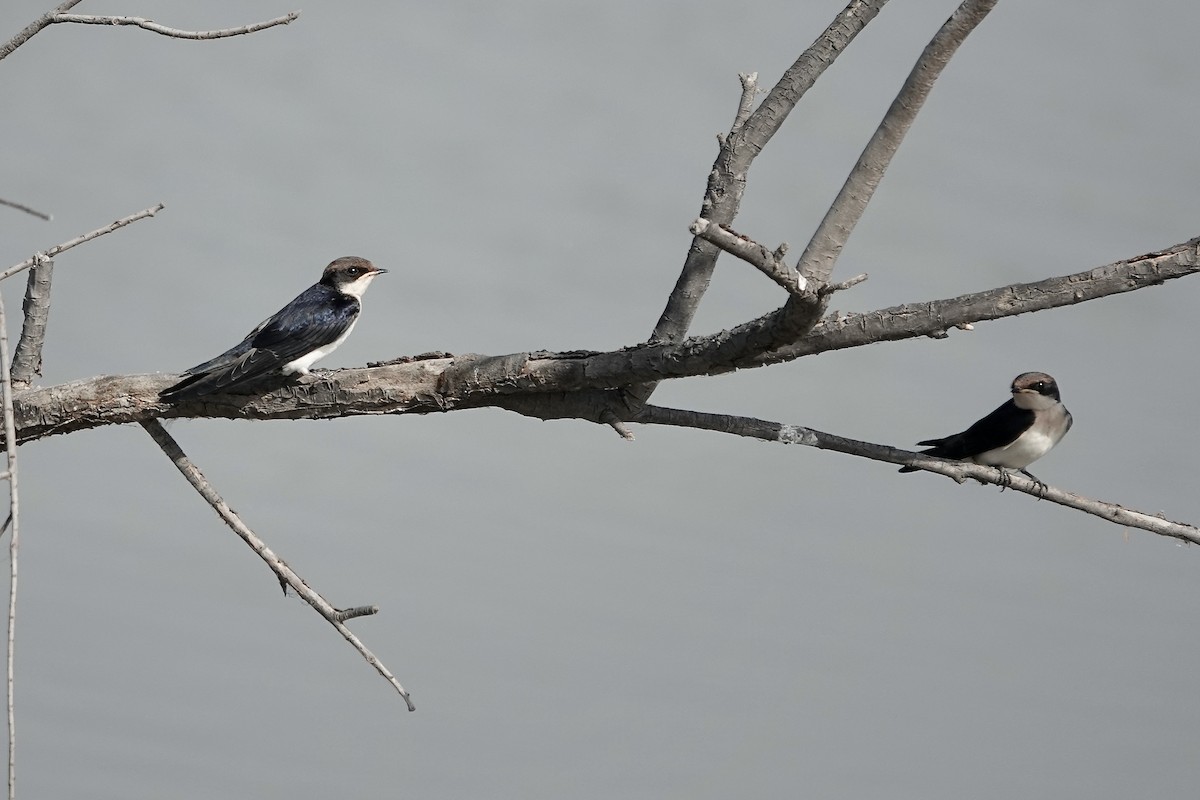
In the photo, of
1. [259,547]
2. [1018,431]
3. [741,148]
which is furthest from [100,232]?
[1018,431]

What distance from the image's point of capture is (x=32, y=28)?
164cm

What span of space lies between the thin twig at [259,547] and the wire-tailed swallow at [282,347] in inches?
4.6

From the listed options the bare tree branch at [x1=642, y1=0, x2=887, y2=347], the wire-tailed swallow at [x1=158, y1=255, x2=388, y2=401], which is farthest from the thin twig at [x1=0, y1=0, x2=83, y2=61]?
the bare tree branch at [x1=642, y1=0, x2=887, y2=347]

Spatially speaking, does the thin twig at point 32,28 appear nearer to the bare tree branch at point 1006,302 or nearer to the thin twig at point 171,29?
the thin twig at point 171,29

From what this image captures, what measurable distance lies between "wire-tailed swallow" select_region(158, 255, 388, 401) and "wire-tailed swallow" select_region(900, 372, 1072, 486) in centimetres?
113

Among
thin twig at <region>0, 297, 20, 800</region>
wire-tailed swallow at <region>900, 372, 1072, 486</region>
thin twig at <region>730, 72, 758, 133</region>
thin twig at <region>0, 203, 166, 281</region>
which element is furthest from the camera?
wire-tailed swallow at <region>900, 372, 1072, 486</region>

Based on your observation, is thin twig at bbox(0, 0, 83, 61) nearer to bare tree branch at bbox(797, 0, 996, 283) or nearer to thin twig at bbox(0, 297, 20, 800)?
thin twig at bbox(0, 297, 20, 800)

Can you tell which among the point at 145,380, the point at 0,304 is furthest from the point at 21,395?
the point at 0,304

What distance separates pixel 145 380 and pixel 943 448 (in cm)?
154

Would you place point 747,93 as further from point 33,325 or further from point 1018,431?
point 33,325

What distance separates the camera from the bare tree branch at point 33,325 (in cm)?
220

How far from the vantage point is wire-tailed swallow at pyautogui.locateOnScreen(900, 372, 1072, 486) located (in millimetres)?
2387

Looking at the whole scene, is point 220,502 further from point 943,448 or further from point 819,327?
point 943,448

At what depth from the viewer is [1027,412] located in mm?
2410
